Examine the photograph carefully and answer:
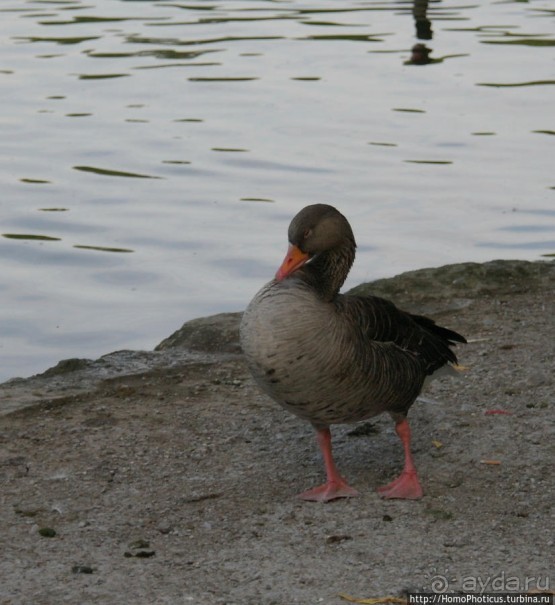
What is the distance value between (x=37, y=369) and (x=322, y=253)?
416cm

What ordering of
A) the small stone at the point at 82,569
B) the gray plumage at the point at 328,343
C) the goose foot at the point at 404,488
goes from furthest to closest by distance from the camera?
the goose foot at the point at 404,488 → the gray plumage at the point at 328,343 → the small stone at the point at 82,569

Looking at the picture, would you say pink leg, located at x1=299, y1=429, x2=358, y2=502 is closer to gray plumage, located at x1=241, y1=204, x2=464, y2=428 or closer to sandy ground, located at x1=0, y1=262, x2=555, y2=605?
sandy ground, located at x1=0, y1=262, x2=555, y2=605

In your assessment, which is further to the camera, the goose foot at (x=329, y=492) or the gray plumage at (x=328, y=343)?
the goose foot at (x=329, y=492)

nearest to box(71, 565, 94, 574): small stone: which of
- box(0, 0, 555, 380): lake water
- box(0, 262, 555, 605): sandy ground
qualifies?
box(0, 262, 555, 605): sandy ground

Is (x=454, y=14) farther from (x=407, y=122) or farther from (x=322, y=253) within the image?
(x=322, y=253)

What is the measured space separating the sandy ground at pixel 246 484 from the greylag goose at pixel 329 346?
0.36 m

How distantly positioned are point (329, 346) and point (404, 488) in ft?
2.77

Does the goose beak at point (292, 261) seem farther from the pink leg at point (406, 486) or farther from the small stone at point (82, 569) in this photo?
the small stone at point (82, 569)

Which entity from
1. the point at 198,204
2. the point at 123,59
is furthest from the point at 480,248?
the point at 123,59

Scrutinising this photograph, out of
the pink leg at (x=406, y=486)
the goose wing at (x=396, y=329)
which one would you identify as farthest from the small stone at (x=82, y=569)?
the goose wing at (x=396, y=329)

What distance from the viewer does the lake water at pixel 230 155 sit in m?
11.0

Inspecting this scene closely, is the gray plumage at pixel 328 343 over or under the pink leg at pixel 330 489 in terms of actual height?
over

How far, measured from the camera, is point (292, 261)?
19.6 feet

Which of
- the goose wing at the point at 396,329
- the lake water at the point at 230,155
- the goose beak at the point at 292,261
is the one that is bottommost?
the lake water at the point at 230,155
